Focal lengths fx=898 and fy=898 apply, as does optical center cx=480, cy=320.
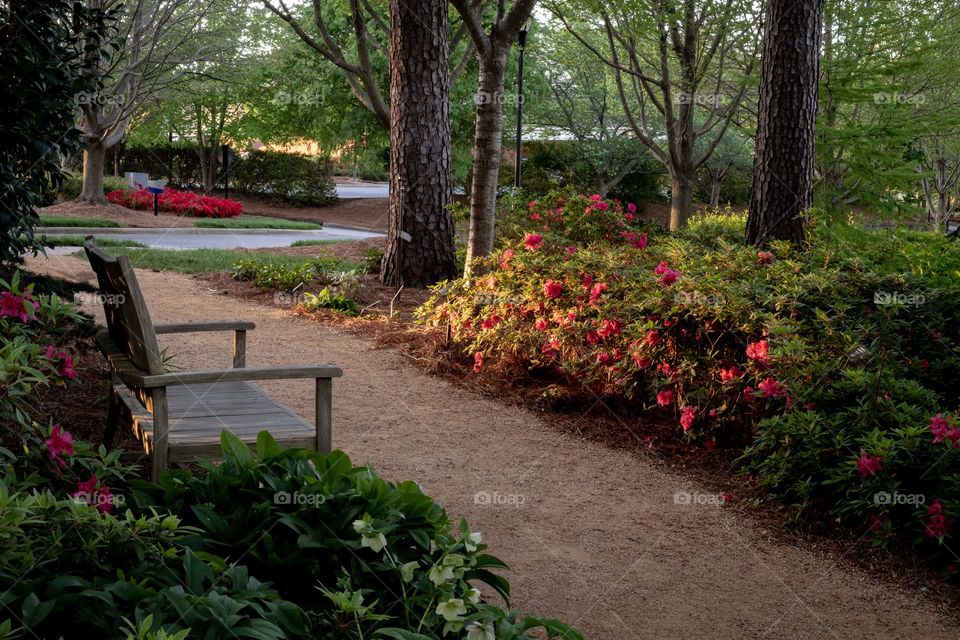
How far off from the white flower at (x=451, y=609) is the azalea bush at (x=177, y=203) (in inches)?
937

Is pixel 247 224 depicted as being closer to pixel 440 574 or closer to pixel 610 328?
pixel 610 328

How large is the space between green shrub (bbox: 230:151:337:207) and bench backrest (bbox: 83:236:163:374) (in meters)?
30.8

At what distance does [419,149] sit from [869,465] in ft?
25.6

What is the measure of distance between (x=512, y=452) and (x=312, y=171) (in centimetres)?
3120

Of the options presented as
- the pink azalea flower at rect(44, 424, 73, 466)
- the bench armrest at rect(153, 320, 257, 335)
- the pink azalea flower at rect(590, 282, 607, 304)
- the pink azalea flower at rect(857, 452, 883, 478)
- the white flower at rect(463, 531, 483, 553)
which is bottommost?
the pink azalea flower at rect(857, 452, 883, 478)

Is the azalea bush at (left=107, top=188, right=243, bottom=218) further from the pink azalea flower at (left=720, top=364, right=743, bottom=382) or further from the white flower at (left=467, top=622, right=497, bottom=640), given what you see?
the white flower at (left=467, top=622, right=497, bottom=640)

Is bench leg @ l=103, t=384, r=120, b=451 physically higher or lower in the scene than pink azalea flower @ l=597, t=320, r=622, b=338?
lower

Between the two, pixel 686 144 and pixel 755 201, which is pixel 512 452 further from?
pixel 686 144

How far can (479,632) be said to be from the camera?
8.87 feet

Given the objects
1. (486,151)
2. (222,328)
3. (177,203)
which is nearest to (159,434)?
(222,328)

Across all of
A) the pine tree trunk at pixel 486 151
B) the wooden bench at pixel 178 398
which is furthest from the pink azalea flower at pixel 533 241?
the wooden bench at pixel 178 398

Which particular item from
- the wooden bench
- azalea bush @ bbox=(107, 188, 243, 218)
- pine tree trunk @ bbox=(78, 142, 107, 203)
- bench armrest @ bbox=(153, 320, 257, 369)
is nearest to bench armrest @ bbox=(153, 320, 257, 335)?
bench armrest @ bbox=(153, 320, 257, 369)

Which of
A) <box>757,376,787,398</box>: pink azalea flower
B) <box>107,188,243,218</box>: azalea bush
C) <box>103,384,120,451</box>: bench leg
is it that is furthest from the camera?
<box>107,188,243,218</box>: azalea bush

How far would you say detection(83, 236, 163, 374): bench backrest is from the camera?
3.81 metres
